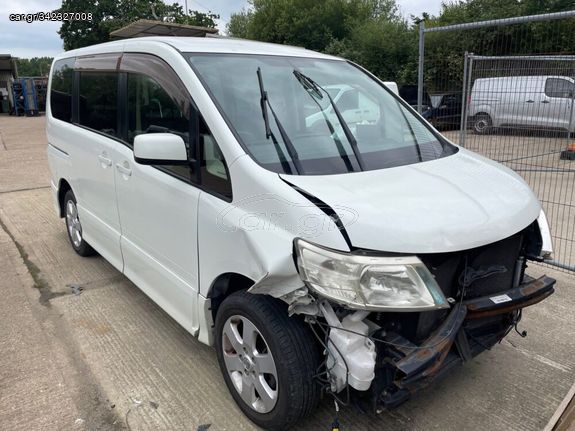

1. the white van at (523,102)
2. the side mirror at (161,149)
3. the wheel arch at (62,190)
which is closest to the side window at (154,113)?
the side mirror at (161,149)

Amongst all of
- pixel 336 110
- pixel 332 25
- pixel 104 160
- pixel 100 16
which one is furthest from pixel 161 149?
pixel 100 16

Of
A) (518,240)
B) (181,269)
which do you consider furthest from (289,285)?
(518,240)

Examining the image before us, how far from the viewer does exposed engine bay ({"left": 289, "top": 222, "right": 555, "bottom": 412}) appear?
1952mm

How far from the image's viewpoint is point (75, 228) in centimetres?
474

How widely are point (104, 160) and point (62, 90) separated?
1.55 m

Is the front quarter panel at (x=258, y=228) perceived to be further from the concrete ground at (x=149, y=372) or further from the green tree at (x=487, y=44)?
the green tree at (x=487, y=44)

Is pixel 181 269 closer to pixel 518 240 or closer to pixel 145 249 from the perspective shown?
pixel 145 249

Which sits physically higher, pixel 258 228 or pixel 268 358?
pixel 258 228

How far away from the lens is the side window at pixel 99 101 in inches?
138

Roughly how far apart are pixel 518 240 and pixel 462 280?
49 cm

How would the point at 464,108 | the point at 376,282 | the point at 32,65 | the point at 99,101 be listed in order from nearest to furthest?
the point at 376,282 < the point at 99,101 < the point at 464,108 < the point at 32,65

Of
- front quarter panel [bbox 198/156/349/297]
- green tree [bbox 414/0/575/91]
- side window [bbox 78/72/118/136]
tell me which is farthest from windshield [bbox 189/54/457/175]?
green tree [bbox 414/0/575/91]

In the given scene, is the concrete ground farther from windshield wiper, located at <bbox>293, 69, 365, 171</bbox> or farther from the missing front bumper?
windshield wiper, located at <bbox>293, 69, 365, 171</bbox>

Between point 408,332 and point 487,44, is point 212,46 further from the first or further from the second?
point 487,44
